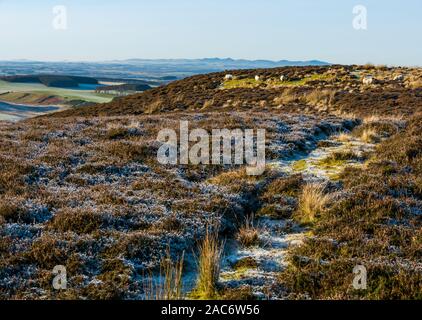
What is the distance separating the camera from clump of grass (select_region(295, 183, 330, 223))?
35.4ft

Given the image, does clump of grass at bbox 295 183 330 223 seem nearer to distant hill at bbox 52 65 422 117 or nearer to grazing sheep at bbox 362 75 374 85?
distant hill at bbox 52 65 422 117

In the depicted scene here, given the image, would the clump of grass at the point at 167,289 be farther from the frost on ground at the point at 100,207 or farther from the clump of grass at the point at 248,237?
the clump of grass at the point at 248,237

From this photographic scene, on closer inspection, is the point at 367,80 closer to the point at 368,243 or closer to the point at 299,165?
the point at 299,165

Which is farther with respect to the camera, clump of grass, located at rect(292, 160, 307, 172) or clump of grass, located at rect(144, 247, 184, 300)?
clump of grass, located at rect(292, 160, 307, 172)

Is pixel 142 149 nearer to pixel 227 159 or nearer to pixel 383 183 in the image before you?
pixel 227 159

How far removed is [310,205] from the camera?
11.1 metres

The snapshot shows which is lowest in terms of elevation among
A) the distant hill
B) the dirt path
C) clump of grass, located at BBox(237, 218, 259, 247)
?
the dirt path

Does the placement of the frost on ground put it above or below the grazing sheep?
below

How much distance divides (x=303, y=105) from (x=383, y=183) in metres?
27.8

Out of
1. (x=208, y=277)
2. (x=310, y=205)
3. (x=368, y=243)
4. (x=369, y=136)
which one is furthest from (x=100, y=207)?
(x=369, y=136)

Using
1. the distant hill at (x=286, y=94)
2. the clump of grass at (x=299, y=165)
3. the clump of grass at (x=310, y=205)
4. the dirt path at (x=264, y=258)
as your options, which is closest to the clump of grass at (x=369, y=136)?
the clump of grass at (x=299, y=165)

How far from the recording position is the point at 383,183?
1248 centimetres

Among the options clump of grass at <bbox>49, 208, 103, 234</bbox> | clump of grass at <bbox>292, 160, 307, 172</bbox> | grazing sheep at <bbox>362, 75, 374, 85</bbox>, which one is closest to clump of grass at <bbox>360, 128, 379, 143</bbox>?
clump of grass at <bbox>292, 160, 307, 172</bbox>
